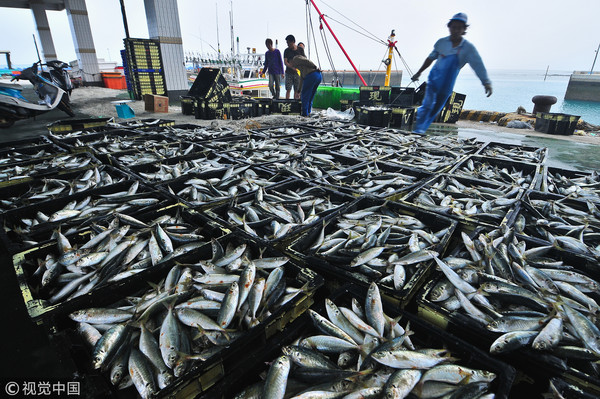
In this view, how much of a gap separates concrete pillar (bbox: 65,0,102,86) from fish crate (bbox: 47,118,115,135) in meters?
18.2

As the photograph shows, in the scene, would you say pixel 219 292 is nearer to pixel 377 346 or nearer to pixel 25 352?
pixel 377 346

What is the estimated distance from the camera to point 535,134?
948 centimetres

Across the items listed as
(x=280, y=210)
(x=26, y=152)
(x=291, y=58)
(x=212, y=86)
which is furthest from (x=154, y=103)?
(x=280, y=210)

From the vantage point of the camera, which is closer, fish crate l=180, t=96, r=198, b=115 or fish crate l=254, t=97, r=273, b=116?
fish crate l=180, t=96, r=198, b=115

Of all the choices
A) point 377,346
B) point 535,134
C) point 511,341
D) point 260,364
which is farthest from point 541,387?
point 535,134

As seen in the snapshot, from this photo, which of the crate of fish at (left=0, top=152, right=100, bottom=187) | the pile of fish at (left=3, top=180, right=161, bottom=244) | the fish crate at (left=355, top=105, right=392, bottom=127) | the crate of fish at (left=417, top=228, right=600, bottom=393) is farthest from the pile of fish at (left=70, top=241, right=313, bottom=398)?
the fish crate at (left=355, top=105, right=392, bottom=127)

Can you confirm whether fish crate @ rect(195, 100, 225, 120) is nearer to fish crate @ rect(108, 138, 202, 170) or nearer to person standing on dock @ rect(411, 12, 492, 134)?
fish crate @ rect(108, 138, 202, 170)

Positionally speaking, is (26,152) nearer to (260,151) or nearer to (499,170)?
(260,151)

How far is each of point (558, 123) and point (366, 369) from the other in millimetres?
12318

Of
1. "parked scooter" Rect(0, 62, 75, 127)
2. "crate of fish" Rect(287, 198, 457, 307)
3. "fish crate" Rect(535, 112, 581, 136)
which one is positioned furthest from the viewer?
"fish crate" Rect(535, 112, 581, 136)

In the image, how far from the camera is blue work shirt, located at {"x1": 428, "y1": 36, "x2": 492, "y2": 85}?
20.6 ft

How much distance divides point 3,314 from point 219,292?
1.80 meters

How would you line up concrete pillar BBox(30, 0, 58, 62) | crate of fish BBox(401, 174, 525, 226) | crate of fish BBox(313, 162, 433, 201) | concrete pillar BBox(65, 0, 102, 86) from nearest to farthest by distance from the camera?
1. crate of fish BBox(401, 174, 525, 226)
2. crate of fish BBox(313, 162, 433, 201)
3. concrete pillar BBox(65, 0, 102, 86)
4. concrete pillar BBox(30, 0, 58, 62)

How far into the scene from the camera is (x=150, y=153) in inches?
179
